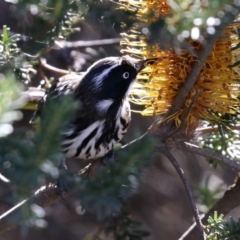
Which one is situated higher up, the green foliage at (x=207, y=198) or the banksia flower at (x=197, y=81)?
the banksia flower at (x=197, y=81)

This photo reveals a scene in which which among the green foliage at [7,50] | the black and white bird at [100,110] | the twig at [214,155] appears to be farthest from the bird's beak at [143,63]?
the green foliage at [7,50]

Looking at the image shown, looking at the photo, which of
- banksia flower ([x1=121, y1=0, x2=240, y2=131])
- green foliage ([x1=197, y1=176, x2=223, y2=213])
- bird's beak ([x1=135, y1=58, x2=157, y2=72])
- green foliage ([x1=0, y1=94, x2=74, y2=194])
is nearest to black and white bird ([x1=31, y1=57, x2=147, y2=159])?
bird's beak ([x1=135, y1=58, x2=157, y2=72])

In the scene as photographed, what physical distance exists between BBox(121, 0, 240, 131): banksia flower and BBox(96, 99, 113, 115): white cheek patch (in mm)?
350

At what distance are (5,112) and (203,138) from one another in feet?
4.77

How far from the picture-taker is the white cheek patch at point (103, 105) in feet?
7.63

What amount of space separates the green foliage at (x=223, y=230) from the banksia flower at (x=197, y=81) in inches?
12.4

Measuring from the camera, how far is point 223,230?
1727 mm

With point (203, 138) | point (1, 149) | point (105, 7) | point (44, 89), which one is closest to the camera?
point (1, 149)

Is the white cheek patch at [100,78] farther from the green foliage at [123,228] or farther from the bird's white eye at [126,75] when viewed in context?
the green foliage at [123,228]

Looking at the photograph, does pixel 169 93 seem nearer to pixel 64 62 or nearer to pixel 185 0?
pixel 185 0

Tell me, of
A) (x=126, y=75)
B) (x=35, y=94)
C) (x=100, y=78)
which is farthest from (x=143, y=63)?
(x=35, y=94)

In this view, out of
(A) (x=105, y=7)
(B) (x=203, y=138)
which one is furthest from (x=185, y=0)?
(B) (x=203, y=138)

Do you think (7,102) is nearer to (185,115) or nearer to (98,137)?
(185,115)

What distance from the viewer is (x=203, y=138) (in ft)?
7.77
